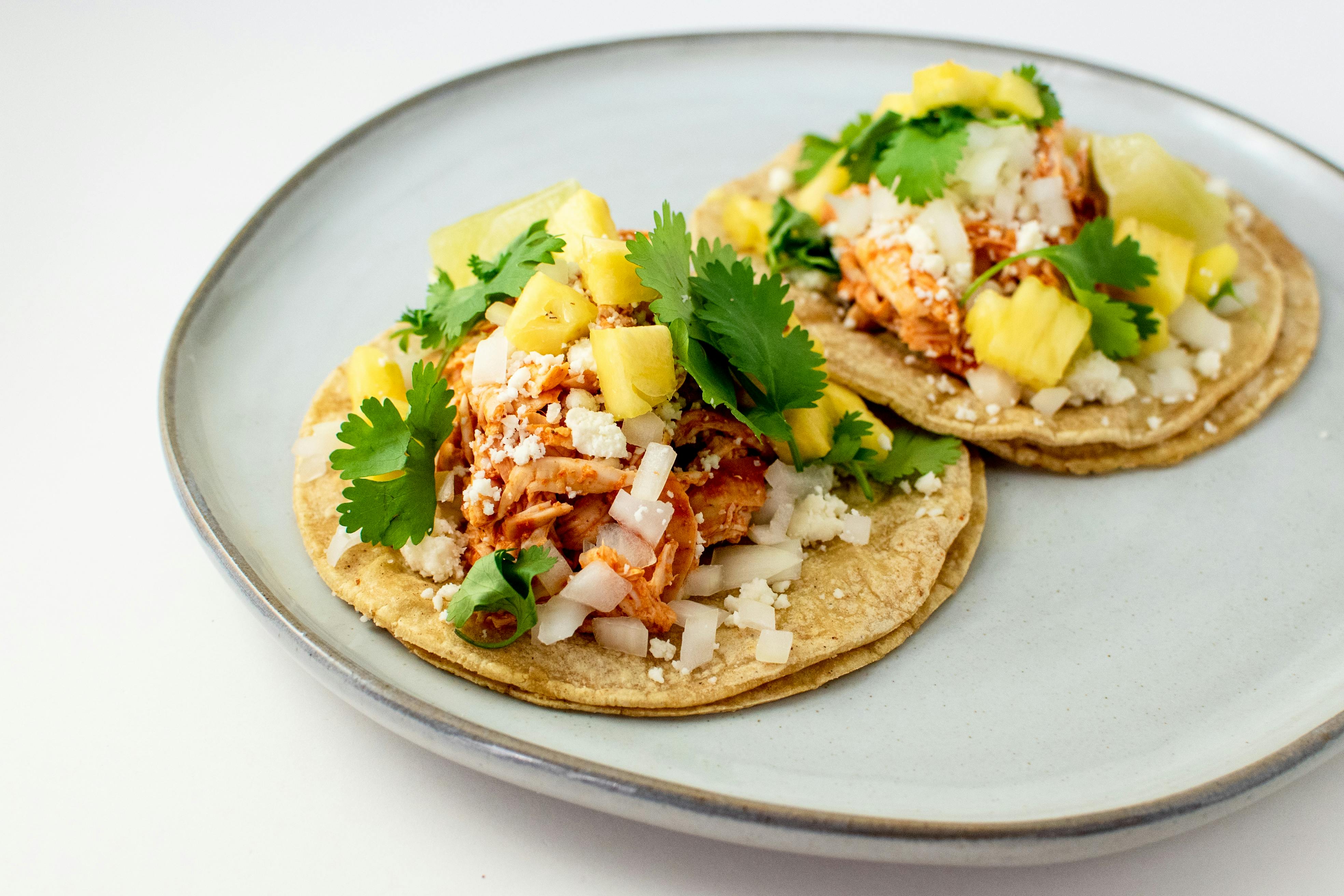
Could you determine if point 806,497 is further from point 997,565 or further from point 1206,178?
point 1206,178

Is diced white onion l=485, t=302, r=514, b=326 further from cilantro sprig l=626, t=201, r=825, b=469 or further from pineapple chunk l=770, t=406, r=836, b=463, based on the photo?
pineapple chunk l=770, t=406, r=836, b=463

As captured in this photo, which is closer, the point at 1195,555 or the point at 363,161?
the point at 1195,555

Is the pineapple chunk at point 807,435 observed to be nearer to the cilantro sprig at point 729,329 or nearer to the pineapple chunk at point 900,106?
the cilantro sprig at point 729,329

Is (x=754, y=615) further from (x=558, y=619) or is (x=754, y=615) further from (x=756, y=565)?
(x=558, y=619)

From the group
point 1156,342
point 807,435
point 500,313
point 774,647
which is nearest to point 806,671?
point 774,647

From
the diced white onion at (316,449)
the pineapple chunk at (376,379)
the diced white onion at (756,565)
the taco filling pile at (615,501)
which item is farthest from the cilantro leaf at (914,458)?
the diced white onion at (316,449)

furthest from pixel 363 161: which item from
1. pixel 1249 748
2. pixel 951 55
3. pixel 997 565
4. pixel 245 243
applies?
pixel 1249 748
